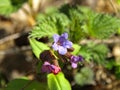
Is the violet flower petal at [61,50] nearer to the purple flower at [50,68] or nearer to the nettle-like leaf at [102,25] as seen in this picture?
the purple flower at [50,68]

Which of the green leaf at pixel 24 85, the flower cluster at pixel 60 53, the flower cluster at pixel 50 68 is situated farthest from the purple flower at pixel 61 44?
the green leaf at pixel 24 85

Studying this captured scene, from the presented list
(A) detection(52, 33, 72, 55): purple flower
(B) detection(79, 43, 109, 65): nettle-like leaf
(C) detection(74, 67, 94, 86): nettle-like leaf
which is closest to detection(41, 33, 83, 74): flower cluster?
(A) detection(52, 33, 72, 55): purple flower

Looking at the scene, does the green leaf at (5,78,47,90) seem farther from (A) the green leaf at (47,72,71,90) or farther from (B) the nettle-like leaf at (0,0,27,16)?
(B) the nettle-like leaf at (0,0,27,16)

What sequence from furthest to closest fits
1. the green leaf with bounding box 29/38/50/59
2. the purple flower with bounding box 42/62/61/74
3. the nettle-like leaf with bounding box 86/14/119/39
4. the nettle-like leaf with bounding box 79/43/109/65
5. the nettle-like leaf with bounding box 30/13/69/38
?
the nettle-like leaf with bounding box 79/43/109/65 < the nettle-like leaf with bounding box 86/14/119/39 < the nettle-like leaf with bounding box 30/13/69/38 < the green leaf with bounding box 29/38/50/59 < the purple flower with bounding box 42/62/61/74

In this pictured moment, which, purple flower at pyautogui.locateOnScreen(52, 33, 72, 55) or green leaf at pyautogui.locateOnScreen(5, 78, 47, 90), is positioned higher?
purple flower at pyautogui.locateOnScreen(52, 33, 72, 55)

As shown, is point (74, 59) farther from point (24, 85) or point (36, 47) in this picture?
point (24, 85)

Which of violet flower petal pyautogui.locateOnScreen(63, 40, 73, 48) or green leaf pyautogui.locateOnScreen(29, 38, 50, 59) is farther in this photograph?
green leaf pyautogui.locateOnScreen(29, 38, 50, 59)
